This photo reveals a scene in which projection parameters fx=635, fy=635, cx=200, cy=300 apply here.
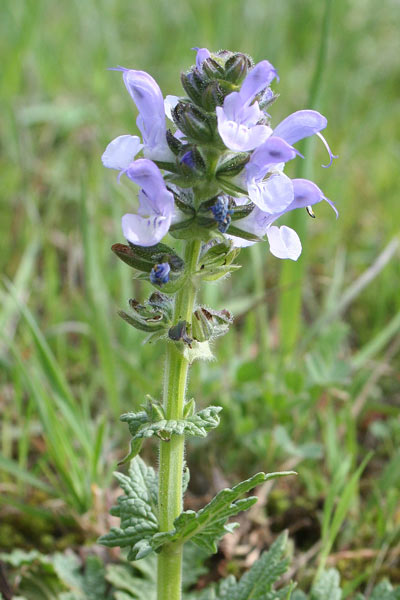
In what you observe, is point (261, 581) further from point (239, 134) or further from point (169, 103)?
point (169, 103)

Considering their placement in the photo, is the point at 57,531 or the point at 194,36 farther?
the point at 194,36

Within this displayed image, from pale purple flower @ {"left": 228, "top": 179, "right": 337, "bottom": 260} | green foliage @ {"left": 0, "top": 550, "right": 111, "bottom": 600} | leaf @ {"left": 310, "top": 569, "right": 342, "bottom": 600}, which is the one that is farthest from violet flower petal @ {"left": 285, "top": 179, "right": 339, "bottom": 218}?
green foliage @ {"left": 0, "top": 550, "right": 111, "bottom": 600}

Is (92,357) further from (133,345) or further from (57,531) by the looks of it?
(57,531)

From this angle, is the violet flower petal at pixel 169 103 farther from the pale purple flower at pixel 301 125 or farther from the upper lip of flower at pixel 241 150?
the pale purple flower at pixel 301 125

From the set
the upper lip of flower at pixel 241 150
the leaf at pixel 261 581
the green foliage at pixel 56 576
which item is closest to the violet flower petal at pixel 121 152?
the upper lip of flower at pixel 241 150

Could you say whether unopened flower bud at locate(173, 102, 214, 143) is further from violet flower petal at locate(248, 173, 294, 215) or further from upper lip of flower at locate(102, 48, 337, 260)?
violet flower petal at locate(248, 173, 294, 215)

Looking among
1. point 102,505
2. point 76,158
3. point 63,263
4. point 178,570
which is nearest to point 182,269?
point 178,570

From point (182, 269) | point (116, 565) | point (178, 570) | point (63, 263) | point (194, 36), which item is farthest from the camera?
point (194, 36)
